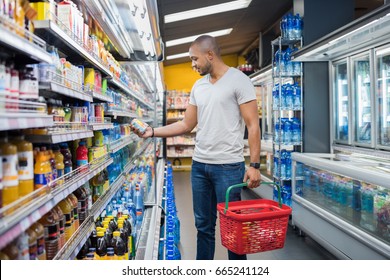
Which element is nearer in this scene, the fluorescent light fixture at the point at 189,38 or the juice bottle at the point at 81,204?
the juice bottle at the point at 81,204

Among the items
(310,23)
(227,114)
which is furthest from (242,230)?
(310,23)

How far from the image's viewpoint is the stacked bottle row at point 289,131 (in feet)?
17.0

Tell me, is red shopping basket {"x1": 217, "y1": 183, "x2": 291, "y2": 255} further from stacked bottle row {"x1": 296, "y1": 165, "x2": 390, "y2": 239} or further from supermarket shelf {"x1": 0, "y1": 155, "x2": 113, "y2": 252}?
stacked bottle row {"x1": 296, "y1": 165, "x2": 390, "y2": 239}

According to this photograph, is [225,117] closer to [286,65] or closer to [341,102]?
[341,102]

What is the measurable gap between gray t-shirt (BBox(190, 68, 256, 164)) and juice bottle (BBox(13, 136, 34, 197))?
1.49m

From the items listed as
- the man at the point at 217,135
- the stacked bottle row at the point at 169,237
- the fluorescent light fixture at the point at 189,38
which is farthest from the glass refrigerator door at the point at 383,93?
the fluorescent light fixture at the point at 189,38

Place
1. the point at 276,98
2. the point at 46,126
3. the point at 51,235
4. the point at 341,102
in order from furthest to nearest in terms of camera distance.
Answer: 1. the point at 276,98
2. the point at 341,102
3. the point at 51,235
4. the point at 46,126

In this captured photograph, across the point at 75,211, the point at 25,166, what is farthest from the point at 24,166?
the point at 75,211

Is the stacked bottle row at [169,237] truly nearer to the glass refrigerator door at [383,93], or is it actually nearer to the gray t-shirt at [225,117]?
the gray t-shirt at [225,117]

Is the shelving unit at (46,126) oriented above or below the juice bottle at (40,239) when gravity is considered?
above

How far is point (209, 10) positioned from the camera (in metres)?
7.23

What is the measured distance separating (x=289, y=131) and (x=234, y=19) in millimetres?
3966

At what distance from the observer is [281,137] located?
532 cm
